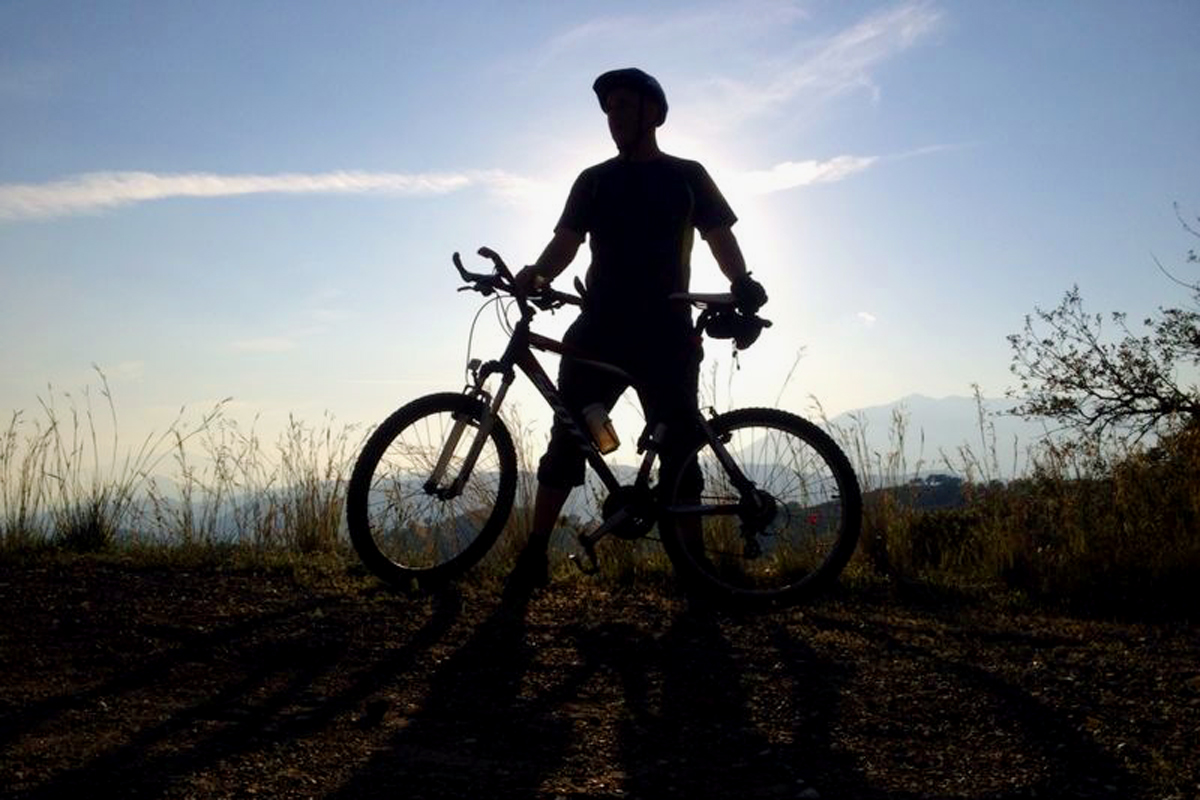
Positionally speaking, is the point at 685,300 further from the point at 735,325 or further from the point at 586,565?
the point at 586,565

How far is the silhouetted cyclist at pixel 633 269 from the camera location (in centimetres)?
514

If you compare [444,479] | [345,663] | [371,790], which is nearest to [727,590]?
[444,479]

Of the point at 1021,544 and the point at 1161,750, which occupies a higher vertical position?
the point at 1021,544

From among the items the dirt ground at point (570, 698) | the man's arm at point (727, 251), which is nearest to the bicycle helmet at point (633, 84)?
the man's arm at point (727, 251)

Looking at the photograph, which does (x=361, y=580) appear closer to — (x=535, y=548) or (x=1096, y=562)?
(x=535, y=548)

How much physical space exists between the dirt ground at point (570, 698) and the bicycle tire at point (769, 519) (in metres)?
0.20

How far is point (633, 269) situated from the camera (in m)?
5.18

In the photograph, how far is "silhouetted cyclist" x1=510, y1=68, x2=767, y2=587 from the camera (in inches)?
203

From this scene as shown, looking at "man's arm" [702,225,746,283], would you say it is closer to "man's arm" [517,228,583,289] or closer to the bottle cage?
the bottle cage

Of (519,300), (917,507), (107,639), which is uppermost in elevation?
(519,300)

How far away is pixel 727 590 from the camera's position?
4918mm

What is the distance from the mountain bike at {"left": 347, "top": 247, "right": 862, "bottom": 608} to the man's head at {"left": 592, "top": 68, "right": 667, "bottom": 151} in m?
0.69

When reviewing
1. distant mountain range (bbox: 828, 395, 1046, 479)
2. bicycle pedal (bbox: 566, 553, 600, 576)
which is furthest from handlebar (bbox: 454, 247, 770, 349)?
distant mountain range (bbox: 828, 395, 1046, 479)

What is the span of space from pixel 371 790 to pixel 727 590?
244cm
